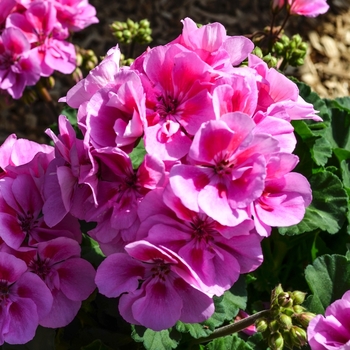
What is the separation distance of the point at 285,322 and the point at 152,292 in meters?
0.30

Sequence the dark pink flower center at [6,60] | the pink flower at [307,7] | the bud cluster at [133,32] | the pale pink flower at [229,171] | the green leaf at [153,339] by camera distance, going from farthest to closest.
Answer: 1. the bud cluster at [133,32]
2. the dark pink flower center at [6,60]
3. the pink flower at [307,7]
4. the green leaf at [153,339]
5. the pale pink flower at [229,171]

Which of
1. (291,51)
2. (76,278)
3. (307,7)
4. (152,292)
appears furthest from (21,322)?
(307,7)

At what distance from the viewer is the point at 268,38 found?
7.34 ft

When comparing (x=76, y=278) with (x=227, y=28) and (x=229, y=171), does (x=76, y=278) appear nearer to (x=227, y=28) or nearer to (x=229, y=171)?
(x=229, y=171)

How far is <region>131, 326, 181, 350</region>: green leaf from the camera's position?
147cm

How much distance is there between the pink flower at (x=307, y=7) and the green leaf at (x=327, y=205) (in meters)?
0.66

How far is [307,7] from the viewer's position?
213 centimetres

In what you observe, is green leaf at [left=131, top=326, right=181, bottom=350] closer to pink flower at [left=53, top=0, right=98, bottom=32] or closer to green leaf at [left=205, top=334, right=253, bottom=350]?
green leaf at [left=205, top=334, right=253, bottom=350]

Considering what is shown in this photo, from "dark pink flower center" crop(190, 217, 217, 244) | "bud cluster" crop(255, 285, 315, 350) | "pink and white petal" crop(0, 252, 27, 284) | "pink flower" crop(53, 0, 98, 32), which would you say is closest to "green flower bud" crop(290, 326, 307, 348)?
"bud cluster" crop(255, 285, 315, 350)

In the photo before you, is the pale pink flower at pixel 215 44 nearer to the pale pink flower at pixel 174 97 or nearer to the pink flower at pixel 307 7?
the pale pink flower at pixel 174 97

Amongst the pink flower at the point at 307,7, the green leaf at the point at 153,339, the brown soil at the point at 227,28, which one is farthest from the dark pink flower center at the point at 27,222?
the brown soil at the point at 227,28

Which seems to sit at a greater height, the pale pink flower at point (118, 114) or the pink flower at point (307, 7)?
the pale pink flower at point (118, 114)

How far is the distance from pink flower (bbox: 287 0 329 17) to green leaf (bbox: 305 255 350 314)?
936 mm

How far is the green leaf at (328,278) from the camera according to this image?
1.64 meters
